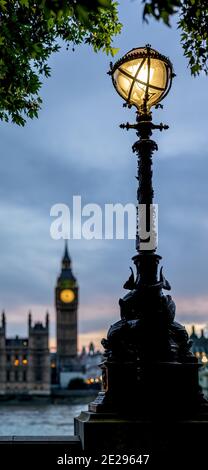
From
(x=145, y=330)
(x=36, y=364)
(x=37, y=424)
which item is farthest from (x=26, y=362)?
(x=145, y=330)

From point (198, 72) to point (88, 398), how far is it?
112m

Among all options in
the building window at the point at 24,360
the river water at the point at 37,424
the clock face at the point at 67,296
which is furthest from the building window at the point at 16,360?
the river water at the point at 37,424

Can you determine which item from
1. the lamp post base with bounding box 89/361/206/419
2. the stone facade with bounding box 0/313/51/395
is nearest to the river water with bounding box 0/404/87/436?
the lamp post base with bounding box 89/361/206/419

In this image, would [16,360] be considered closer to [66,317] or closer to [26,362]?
[26,362]

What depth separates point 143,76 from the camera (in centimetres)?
667

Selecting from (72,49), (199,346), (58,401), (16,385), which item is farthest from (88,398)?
(72,49)

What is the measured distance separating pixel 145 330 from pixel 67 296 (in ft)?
540

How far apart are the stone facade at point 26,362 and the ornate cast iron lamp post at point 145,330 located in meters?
127

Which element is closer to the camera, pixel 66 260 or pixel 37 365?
pixel 37 365

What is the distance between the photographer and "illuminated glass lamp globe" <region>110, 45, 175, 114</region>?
262 inches

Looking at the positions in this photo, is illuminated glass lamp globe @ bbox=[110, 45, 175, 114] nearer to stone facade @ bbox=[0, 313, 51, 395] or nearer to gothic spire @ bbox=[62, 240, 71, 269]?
stone facade @ bbox=[0, 313, 51, 395]

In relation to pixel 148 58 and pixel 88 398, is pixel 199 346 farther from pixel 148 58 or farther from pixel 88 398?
pixel 148 58
